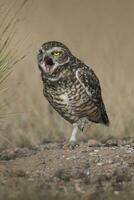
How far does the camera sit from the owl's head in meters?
10.0

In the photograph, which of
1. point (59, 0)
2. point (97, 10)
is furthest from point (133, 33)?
point (59, 0)

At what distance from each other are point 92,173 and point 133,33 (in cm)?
849

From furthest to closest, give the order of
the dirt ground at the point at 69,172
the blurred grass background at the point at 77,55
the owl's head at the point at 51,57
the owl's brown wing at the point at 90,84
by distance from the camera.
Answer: the blurred grass background at the point at 77,55 < the owl's brown wing at the point at 90,84 < the owl's head at the point at 51,57 < the dirt ground at the point at 69,172

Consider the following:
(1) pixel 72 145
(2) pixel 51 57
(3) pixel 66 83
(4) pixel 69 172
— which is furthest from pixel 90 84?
(4) pixel 69 172

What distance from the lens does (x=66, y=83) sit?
1015 centimetres

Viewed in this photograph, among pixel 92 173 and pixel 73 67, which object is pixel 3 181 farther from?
pixel 73 67

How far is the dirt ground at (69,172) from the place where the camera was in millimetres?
8016

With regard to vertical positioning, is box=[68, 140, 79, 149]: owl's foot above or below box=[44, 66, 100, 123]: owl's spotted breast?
below

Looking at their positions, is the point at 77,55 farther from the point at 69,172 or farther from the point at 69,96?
the point at 69,172

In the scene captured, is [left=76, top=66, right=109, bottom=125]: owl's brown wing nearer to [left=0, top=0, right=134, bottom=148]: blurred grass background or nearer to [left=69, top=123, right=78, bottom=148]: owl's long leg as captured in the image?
[left=69, top=123, right=78, bottom=148]: owl's long leg

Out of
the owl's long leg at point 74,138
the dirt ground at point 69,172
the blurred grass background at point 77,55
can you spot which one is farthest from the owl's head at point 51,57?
the dirt ground at point 69,172

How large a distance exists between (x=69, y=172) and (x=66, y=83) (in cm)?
134

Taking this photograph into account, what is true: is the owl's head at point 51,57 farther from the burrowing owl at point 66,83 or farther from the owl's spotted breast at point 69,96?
the owl's spotted breast at point 69,96

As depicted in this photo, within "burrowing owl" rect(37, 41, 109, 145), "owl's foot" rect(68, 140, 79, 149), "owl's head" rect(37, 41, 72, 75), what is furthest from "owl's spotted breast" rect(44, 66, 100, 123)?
"owl's foot" rect(68, 140, 79, 149)
